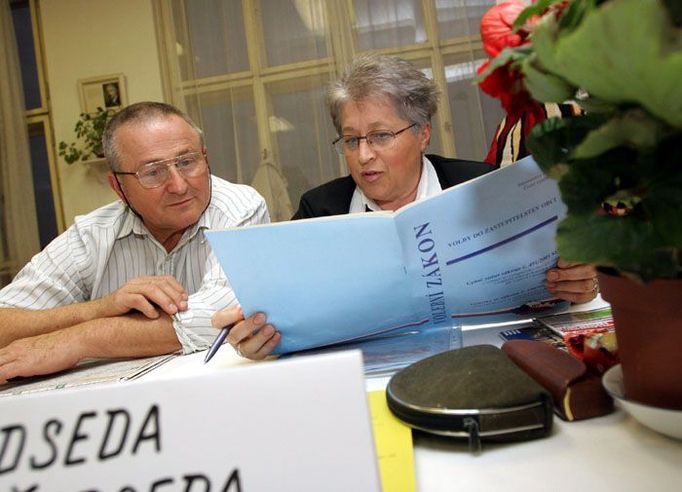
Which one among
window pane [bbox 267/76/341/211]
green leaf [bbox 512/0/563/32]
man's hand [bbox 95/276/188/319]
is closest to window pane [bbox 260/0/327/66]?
window pane [bbox 267/76/341/211]

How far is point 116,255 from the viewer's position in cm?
145

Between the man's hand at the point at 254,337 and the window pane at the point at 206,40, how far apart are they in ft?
9.32

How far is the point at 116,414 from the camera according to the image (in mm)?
324

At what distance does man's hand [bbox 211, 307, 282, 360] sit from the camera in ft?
2.48

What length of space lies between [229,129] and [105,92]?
831 millimetres

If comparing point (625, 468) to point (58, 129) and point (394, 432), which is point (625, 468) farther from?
point (58, 129)

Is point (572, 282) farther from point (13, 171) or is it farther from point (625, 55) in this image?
point (13, 171)

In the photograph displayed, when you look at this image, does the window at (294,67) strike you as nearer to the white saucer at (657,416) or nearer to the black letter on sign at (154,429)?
the white saucer at (657,416)

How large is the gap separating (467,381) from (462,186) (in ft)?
1.01

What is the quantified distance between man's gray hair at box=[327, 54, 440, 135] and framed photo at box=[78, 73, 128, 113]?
8.04ft

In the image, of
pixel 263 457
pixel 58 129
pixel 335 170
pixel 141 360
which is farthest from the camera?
pixel 58 129

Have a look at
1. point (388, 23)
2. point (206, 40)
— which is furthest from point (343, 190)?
point (206, 40)

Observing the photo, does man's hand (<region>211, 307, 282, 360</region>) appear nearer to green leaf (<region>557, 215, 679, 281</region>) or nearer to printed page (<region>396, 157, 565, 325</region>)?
printed page (<region>396, 157, 565, 325</region>)

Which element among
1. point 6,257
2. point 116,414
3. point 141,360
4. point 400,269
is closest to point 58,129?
point 6,257
